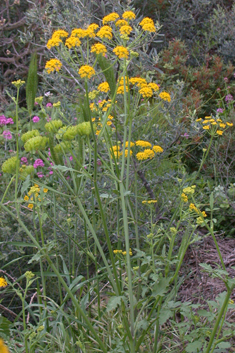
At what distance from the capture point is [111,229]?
2.04 metres

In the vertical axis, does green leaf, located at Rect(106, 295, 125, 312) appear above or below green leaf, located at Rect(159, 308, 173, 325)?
above

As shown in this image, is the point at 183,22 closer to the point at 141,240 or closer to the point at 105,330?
the point at 141,240

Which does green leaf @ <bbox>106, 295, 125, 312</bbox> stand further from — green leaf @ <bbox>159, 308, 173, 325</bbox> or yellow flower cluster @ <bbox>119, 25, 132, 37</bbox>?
→ yellow flower cluster @ <bbox>119, 25, 132, 37</bbox>

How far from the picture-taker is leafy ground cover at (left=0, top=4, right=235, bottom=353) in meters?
1.24

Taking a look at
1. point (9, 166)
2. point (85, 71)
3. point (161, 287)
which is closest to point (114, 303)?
point (161, 287)

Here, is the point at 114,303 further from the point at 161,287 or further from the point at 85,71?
the point at 85,71

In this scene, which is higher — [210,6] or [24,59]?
[210,6]

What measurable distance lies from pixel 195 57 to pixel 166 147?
1930 millimetres

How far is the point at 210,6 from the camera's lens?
4270mm

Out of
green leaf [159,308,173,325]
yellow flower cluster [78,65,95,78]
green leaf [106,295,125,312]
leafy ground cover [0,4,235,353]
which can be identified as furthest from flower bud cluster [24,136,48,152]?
green leaf [159,308,173,325]

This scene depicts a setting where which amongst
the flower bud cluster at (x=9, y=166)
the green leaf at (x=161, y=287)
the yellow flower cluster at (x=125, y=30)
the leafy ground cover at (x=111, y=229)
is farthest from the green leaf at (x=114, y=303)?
the yellow flower cluster at (x=125, y=30)

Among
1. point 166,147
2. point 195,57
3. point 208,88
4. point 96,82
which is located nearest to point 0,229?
point 166,147

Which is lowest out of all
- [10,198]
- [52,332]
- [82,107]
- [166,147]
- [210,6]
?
[52,332]

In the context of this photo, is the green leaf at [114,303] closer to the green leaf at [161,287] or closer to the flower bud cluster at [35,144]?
the green leaf at [161,287]
